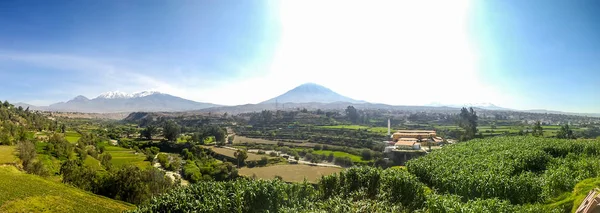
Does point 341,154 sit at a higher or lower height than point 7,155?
→ lower

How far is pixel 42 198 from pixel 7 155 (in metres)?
26.2

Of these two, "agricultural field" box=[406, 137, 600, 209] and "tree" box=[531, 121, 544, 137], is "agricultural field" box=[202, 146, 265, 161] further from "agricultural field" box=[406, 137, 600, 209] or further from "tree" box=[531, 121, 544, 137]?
"tree" box=[531, 121, 544, 137]

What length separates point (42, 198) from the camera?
3102 centimetres

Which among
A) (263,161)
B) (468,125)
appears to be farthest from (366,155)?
(468,125)

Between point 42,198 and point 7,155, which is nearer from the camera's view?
point 42,198

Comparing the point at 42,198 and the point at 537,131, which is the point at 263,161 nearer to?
the point at 42,198

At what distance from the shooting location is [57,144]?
62.4 meters

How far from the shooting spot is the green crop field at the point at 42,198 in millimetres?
28734

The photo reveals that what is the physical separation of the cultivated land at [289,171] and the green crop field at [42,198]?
23536mm

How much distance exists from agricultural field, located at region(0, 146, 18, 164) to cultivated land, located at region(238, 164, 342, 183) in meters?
34.3

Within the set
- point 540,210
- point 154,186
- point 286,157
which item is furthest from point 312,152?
point 540,210

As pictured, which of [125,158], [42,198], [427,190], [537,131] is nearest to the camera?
[427,190]

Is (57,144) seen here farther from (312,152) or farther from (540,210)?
(540,210)

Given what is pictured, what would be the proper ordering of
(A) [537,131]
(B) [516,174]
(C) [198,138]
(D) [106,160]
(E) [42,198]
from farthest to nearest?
(C) [198,138], (A) [537,131], (D) [106,160], (E) [42,198], (B) [516,174]
